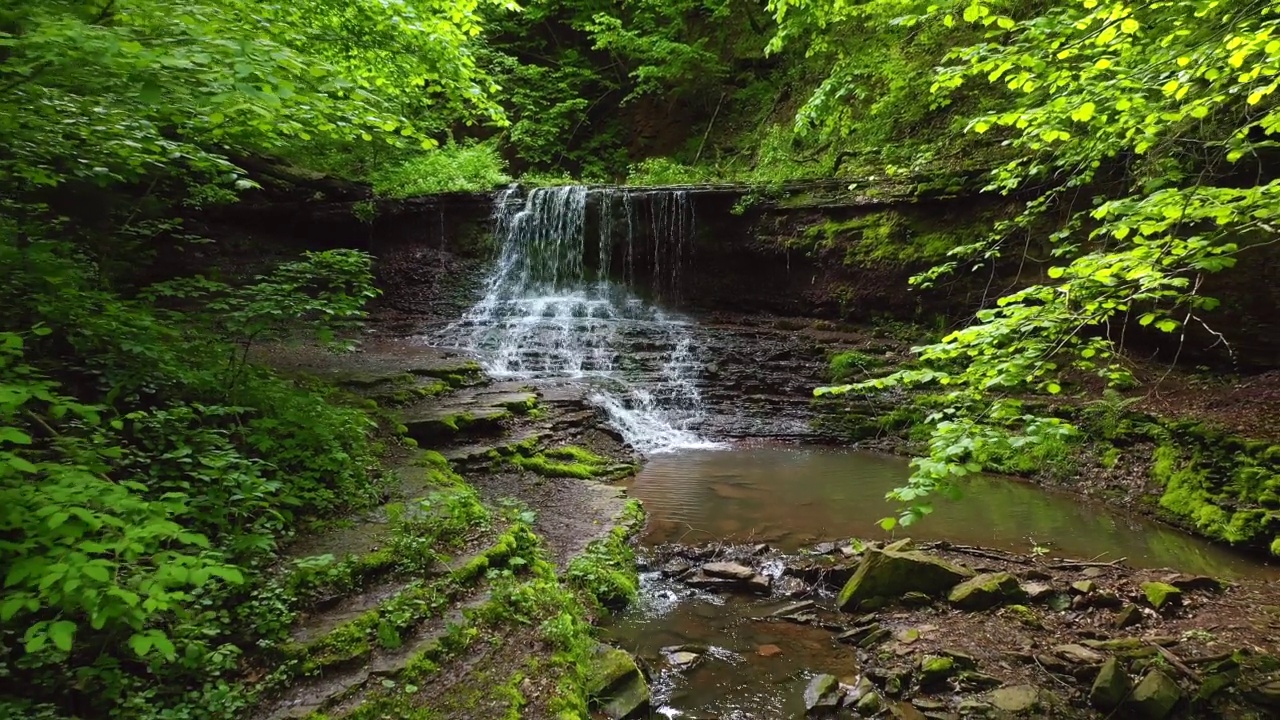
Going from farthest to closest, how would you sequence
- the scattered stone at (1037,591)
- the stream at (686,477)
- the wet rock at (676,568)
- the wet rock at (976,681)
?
1. the wet rock at (676,568)
2. the scattered stone at (1037,591)
3. the stream at (686,477)
4. the wet rock at (976,681)

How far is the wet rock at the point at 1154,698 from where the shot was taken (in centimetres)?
315

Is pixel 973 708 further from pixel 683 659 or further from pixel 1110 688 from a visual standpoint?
pixel 683 659

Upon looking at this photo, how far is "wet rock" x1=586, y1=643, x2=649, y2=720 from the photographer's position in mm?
3268

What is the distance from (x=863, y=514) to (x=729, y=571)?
7.01 feet

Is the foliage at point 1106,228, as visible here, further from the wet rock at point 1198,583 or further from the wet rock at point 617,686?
the wet rock at point 1198,583

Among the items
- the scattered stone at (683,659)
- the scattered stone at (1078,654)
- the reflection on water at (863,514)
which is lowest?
the reflection on water at (863,514)

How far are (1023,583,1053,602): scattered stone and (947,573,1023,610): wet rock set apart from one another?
0.07 m

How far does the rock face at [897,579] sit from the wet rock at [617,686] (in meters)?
Answer: 1.87

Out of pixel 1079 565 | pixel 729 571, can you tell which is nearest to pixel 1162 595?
pixel 1079 565

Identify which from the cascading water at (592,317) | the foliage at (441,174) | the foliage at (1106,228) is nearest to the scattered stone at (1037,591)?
the foliage at (1106,228)

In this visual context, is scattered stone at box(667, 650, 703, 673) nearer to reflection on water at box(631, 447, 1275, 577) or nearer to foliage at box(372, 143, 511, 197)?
reflection on water at box(631, 447, 1275, 577)

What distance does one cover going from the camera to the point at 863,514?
6.35 metres

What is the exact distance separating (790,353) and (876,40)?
21.7ft

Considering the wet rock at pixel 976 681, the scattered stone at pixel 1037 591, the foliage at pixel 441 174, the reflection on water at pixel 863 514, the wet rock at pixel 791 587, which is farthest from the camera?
the foliage at pixel 441 174
